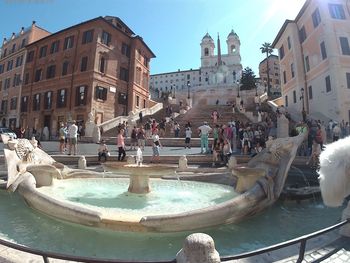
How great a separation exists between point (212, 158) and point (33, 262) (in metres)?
11.3

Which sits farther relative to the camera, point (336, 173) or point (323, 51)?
point (323, 51)

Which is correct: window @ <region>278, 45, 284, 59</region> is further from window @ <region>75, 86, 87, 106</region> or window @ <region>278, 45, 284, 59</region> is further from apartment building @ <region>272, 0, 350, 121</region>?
window @ <region>75, 86, 87, 106</region>

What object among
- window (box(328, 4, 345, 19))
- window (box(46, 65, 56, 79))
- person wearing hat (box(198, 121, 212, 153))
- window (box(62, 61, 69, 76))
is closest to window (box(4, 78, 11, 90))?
window (box(46, 65, 56, 79))

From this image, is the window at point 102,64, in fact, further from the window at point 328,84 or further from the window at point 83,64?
the window at point 328,84

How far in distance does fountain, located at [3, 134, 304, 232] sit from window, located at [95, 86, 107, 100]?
80.8 ft

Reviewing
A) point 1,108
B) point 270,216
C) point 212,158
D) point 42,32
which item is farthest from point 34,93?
point 270,216

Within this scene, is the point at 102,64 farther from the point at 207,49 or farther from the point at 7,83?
the point at 207,49

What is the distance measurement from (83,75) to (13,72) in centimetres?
1754

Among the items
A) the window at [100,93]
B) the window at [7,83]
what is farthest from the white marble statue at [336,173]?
the window at [7,83]

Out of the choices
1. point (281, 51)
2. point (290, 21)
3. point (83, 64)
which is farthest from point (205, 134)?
point (281, 51)

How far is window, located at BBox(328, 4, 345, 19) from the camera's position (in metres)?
25.4

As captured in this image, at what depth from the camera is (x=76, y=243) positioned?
4.23 metres

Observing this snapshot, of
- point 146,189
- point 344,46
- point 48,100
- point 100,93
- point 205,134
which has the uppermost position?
point 344,46

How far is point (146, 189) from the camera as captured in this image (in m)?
7.29
